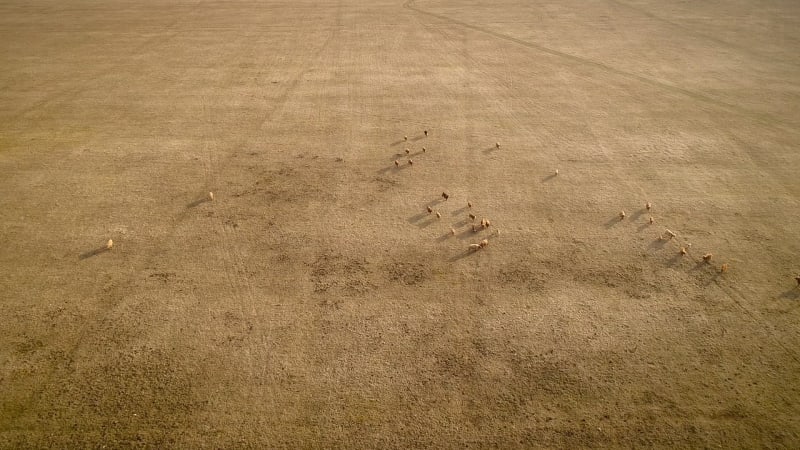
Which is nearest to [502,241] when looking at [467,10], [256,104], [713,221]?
[713,221]

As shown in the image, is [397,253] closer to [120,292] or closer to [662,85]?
[120,292]

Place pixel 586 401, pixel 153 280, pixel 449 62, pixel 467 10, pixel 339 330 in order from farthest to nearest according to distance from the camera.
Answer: pixel 467 10, pixel 449 62, pixel 153 280, pixel 339 330, pixel 586 401

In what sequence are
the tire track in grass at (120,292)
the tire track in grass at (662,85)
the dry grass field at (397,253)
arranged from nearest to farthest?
the dry grass field at (397,253), the tire track in grass at (120,292), the tire track in grass at (662,85)

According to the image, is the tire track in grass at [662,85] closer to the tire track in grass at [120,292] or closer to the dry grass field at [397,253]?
the dry grass field at [397,253]

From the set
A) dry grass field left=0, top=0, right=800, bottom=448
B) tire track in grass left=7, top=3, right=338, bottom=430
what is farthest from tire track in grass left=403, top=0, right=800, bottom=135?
tire track in grass left=7, top=3, right=338, bottom=430

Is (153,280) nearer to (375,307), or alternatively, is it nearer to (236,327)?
(236,327)

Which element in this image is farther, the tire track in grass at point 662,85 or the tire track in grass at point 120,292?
the tire track in grass at point 662,85

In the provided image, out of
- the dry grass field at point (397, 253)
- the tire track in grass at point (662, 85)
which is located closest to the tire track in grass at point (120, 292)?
the dry grass field at point (397, 253)

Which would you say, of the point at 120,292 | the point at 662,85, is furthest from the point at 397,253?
the point at 662,85
